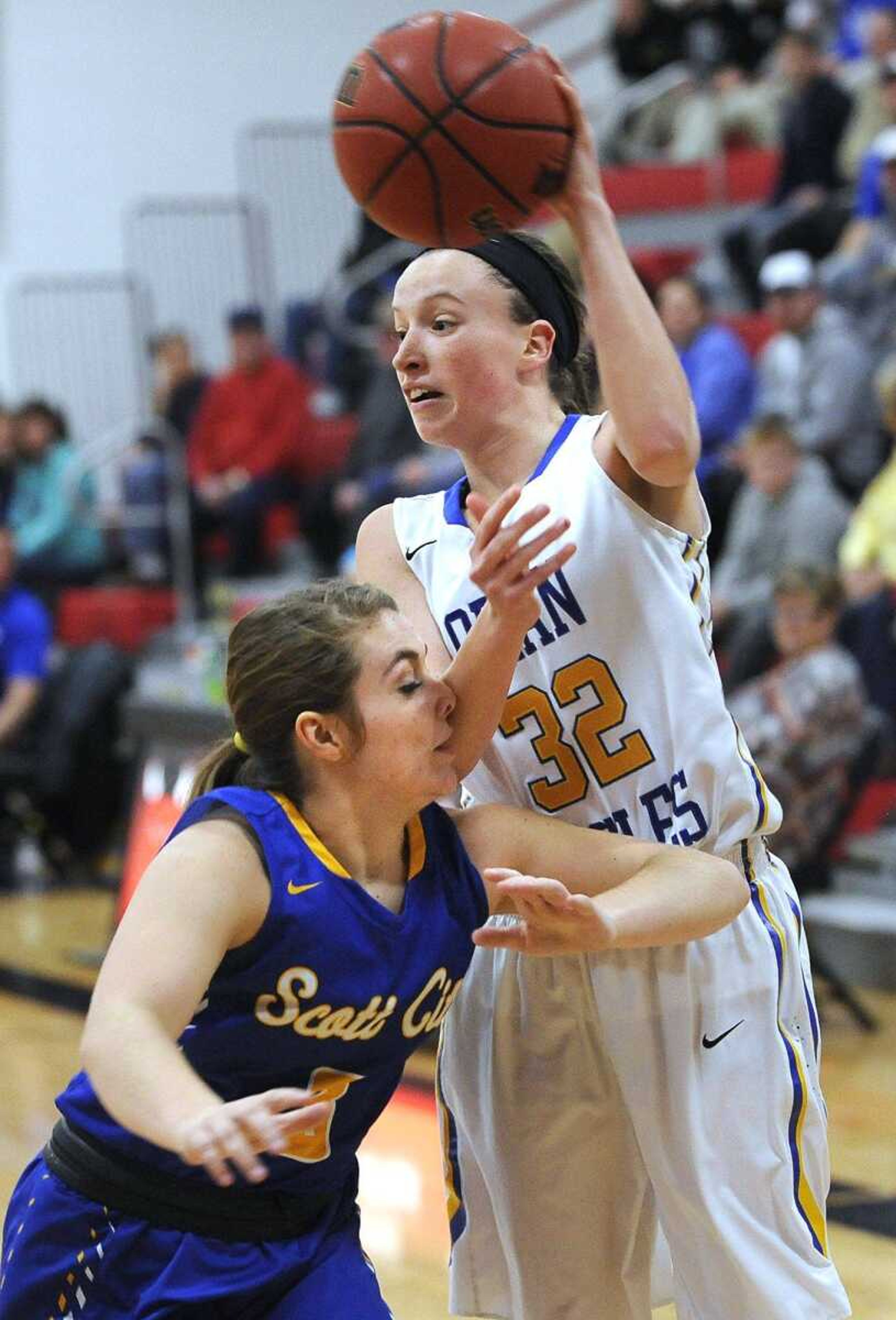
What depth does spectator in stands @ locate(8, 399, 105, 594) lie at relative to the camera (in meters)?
11.9

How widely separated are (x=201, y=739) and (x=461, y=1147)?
535 centimetres

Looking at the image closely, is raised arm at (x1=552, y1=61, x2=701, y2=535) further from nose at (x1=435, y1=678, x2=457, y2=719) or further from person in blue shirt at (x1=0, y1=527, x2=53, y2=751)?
person in blue shirt at (x1=0, y1=527, x2=53, y2=751)

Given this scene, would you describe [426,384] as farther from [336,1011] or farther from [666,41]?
[666,41]

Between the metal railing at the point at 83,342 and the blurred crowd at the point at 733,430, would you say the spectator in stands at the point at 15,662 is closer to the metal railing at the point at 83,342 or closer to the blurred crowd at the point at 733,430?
the blurred crowd at the point at 733,430

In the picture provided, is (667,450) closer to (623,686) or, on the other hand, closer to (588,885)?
(623,686)

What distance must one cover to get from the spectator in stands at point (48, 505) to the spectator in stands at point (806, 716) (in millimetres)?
6046

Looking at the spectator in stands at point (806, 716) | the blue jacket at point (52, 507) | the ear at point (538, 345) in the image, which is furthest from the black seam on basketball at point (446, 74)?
the blue jacket at point (52, 507)

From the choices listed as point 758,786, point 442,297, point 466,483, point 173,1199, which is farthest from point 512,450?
point 173,1199

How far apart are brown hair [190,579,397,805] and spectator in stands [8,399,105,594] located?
9.41 meters

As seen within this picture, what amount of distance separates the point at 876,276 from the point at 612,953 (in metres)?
6.55

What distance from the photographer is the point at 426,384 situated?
2838 millimetres

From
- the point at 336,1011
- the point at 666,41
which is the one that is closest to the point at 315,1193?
the point at 336,1011

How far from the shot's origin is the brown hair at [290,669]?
2.59 metres

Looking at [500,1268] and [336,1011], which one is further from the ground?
[336,1011]
